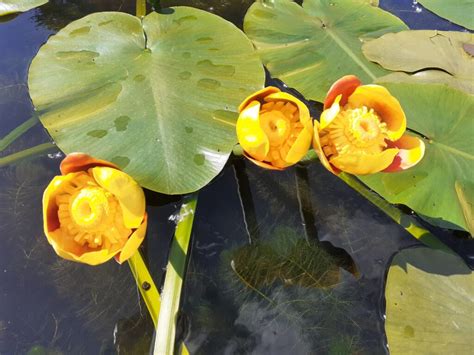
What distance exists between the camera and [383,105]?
36.4 inches

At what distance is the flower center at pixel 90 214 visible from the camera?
0.81m

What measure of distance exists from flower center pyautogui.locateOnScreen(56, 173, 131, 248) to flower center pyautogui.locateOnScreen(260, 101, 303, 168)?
30 centimetres

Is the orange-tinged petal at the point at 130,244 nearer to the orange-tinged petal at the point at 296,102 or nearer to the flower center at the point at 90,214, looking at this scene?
the flower center at the point at 90,214

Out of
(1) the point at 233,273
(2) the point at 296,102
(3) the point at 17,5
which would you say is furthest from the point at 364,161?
(3) the point at 17,5

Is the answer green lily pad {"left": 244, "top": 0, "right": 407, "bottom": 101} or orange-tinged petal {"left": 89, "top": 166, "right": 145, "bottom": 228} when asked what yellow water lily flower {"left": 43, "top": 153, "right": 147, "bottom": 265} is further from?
green lily pad {"left": 244, "top": 0, "right": 407, "bottom": 101}

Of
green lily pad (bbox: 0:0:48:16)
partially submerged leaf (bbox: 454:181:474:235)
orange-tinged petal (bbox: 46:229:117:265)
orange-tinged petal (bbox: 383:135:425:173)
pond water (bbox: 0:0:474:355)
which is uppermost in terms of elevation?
orange-tinged petal (bbox: 383:135:425:173)

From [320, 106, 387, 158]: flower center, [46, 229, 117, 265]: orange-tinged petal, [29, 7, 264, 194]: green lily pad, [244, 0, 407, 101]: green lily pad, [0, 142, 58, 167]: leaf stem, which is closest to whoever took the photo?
[46, 229, 117, 265]: orange-tinged petal

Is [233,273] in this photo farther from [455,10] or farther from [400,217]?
[455,10]

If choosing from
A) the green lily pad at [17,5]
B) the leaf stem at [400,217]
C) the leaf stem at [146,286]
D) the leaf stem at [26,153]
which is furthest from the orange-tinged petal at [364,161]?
the green lily pad at [17,5]

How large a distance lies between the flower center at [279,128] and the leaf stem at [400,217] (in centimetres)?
27

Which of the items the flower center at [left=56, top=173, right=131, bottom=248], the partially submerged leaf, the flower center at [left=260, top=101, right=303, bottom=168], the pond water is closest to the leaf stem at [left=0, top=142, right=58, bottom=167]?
the pond water

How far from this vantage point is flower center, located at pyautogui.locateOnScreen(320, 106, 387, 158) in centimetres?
89

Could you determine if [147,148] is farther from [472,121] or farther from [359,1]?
[359,1]

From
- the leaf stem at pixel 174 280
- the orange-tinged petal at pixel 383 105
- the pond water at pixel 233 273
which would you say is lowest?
the pond water at pixel 233 273
